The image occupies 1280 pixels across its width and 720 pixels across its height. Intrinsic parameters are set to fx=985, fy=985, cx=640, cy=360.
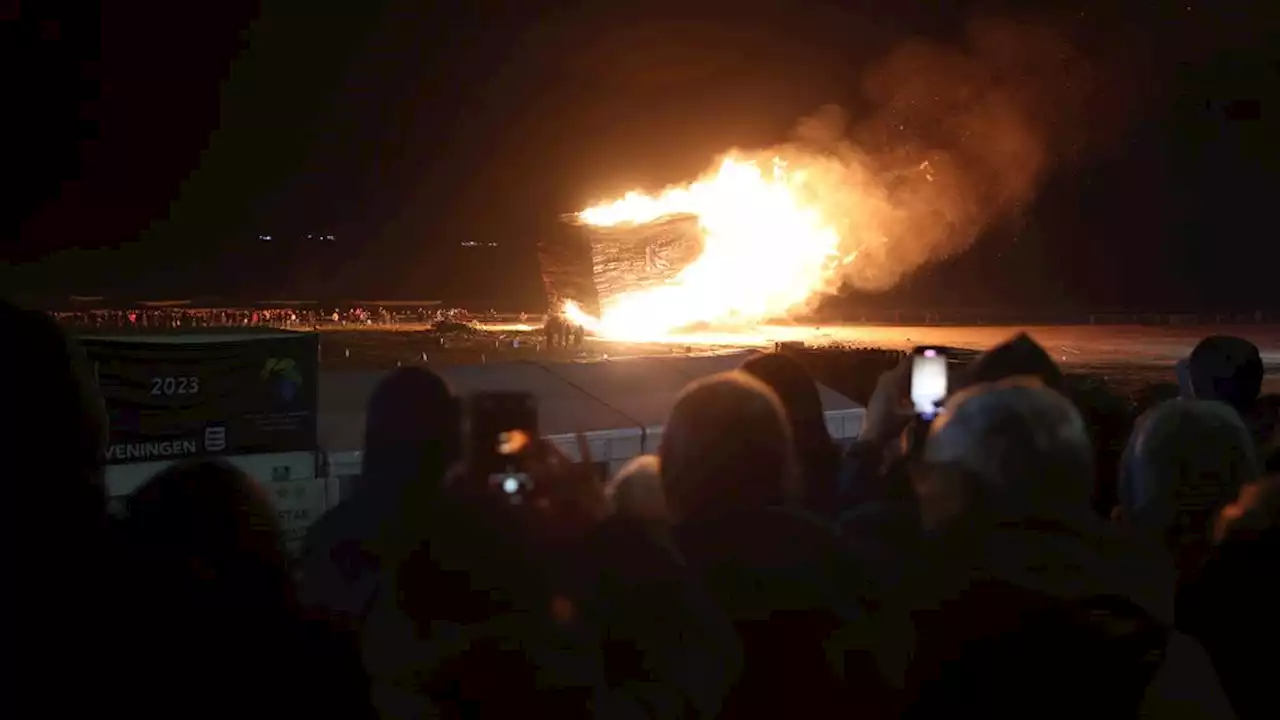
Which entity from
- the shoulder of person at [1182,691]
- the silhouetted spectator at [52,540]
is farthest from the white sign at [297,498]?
the shoulder of person at [1182,691]

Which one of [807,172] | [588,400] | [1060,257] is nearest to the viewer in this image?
[588,400]

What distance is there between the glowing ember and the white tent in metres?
16.9

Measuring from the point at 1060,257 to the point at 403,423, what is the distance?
74364 mm

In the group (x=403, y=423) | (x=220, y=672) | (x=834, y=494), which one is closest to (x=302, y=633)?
(x=220, y=672)

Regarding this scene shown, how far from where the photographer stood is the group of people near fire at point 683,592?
1.64 m

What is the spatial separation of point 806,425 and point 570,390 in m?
6.51

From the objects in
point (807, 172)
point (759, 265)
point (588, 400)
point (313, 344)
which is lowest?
point (588, 400)

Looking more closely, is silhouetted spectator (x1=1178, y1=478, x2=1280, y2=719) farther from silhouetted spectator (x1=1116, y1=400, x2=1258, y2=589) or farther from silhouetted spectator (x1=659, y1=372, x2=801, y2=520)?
silhouetted spectator (x1=659, y1=372, x2=801, y2=520)

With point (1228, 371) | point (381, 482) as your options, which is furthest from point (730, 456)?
point (1228, 371)

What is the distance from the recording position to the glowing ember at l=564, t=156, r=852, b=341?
28.8 m

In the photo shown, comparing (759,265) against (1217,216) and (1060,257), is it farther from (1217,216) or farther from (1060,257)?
(1217,216)

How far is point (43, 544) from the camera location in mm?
1609

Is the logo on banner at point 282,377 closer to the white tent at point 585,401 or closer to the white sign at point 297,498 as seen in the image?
the white tent at point 585,401

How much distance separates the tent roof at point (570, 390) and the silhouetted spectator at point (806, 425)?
498 centimetres
